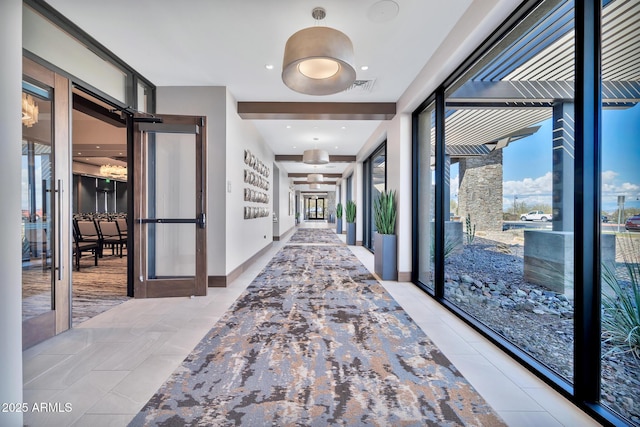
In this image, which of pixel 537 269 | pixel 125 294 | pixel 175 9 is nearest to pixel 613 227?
pixel 537 269

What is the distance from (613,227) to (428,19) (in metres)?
2.27

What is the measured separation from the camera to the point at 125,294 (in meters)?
3.91

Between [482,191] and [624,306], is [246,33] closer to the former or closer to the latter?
[482,191]

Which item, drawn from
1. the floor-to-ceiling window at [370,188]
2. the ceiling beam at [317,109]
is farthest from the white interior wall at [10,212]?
the floor-to-ceiling window at [370,188]

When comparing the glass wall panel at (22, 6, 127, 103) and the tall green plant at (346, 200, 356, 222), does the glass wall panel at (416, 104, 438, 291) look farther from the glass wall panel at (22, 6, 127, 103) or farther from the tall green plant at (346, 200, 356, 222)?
the tall green plant at (346, 200, 356, 222)

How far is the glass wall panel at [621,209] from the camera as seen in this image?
1480 millimetres

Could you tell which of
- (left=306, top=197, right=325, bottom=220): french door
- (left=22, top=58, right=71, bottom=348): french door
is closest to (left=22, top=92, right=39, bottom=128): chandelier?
(left=22, top=58, right=71, bottom=348): french door

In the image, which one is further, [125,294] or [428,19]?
[125,294]

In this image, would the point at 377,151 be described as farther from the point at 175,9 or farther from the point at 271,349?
the point at 271,349

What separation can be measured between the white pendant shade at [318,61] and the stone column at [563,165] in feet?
5.08

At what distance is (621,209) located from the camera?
1.54m

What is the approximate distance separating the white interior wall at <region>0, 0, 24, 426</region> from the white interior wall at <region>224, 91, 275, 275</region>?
2810 millimetres

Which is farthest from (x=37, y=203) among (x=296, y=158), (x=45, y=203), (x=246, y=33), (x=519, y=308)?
(x=296, y=158)

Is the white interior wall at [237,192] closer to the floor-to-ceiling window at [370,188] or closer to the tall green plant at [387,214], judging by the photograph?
the tall green plant at [387,214]
